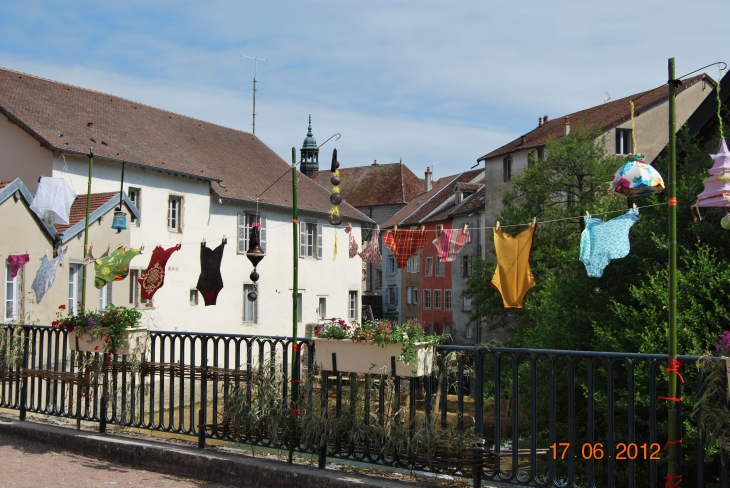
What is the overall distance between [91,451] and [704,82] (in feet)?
126

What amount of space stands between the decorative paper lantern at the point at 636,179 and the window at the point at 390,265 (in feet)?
186

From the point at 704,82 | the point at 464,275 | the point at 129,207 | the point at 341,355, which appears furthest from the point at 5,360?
the point at 464,275

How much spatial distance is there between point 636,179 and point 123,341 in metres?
5.30

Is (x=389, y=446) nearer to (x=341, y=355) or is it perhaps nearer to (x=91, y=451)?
(x=341, y=355)

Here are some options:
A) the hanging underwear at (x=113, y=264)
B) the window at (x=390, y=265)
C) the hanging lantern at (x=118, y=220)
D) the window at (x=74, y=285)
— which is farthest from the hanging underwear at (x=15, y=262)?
the window at (x=390, y=265)

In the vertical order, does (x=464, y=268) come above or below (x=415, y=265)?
below

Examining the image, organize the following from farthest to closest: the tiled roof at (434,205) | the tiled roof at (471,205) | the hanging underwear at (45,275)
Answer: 1. the tiled roof at (434,205)
2. the tiled roof at (471,205)
3. the hanging underwear at (45,275)

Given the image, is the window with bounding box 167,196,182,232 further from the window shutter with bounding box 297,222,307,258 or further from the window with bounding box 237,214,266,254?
the window shutter with bounding box 297,222,307,258

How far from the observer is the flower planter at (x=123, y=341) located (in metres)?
7.76

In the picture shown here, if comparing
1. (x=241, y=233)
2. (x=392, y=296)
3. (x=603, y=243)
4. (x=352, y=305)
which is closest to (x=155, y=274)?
(x=603, y=243)

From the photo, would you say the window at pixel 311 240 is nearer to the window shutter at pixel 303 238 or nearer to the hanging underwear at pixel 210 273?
the window shutter at pixel 303 238

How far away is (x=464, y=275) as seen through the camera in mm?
52781

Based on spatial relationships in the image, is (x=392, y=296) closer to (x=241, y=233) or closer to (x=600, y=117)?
(x=600, y=117)

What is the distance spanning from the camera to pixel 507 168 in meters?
45.8
